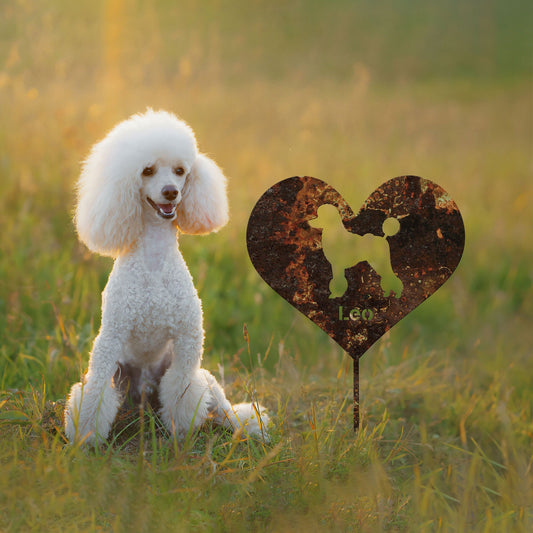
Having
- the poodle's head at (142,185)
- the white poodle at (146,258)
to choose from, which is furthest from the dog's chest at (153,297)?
the poodle's head at (142,185)

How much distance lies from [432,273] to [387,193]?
1.07 ft

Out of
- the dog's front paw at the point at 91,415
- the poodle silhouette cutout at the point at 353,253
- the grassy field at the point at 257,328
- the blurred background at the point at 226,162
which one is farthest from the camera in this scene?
the poodle silhouette cutout at the point at 353,253

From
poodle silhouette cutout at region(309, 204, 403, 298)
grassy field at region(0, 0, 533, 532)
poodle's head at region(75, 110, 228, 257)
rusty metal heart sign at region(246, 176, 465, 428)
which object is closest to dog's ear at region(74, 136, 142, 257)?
poodle's head at region(75, 110, 228, 257)

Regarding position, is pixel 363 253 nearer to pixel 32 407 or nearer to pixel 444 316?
pixel 444 316

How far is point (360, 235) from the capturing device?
2.08 meters

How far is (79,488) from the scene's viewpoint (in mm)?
1761

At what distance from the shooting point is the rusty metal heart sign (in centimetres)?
205

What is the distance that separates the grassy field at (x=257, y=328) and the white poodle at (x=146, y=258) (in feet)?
0.42

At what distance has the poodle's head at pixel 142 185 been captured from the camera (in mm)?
1908

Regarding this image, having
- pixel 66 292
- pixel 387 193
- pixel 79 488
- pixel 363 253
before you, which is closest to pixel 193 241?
pixel 66 292

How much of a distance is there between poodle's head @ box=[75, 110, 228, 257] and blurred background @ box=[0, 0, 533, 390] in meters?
0.77

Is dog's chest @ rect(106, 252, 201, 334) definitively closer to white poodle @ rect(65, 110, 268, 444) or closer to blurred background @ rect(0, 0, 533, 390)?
white poodle @ rect(65, 110, 268, 444)

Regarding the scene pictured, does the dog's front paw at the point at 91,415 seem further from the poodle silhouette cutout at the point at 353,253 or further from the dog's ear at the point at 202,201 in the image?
the poodle silhouette cutout at the point at 353,253

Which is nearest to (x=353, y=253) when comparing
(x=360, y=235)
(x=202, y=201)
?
(x=360, y=235)
